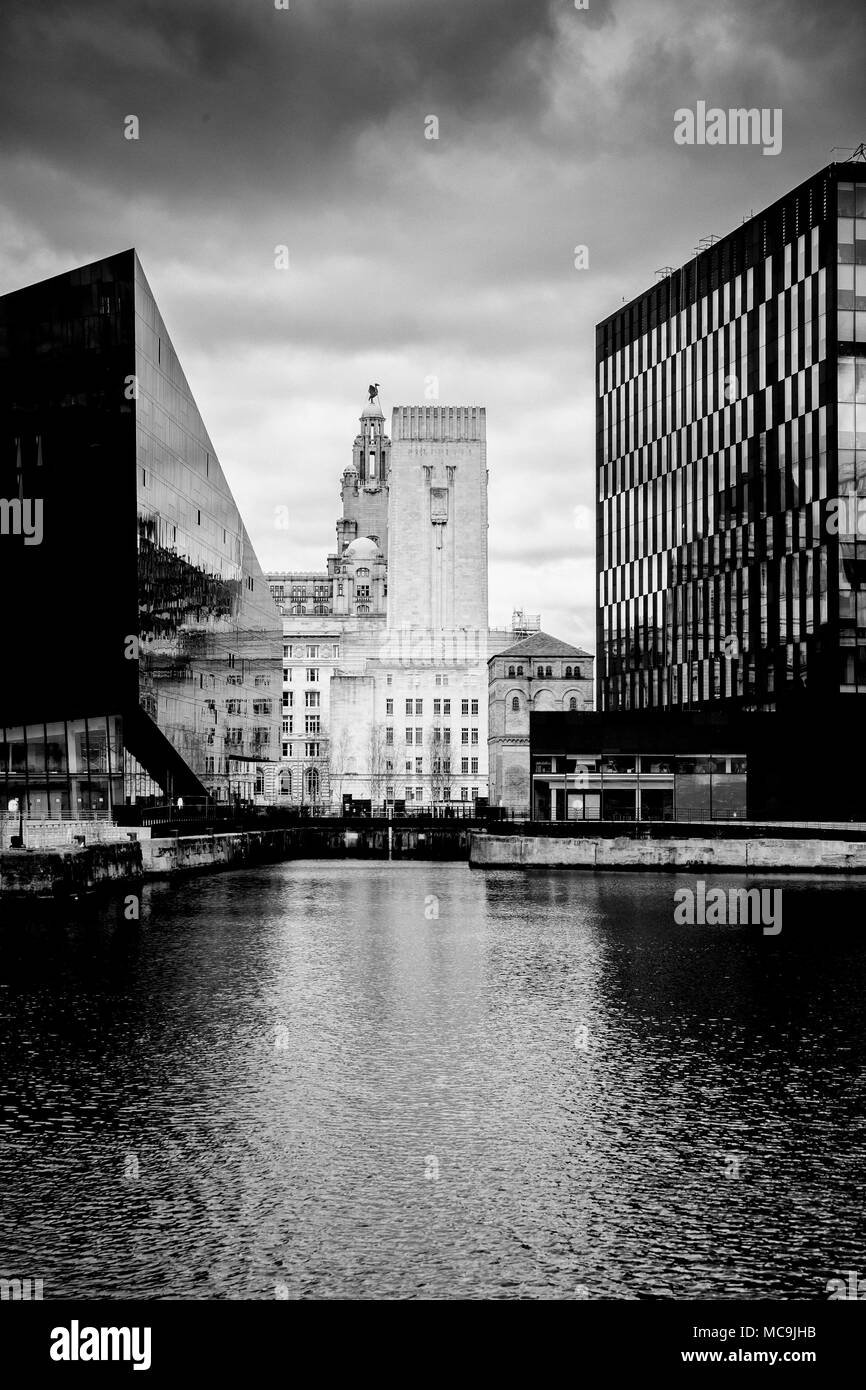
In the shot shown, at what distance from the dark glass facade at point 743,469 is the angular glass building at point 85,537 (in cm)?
3956

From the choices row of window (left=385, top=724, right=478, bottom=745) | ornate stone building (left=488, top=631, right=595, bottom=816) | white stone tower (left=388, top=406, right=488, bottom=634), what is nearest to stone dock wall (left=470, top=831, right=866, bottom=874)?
ornate stone building (left=488, top=631, right=595, bottom=816)

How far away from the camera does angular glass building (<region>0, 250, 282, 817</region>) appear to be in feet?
205

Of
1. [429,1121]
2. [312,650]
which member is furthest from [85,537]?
[312,650]

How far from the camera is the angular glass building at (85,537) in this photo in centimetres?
6244

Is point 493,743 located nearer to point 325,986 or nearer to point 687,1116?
point 325,986

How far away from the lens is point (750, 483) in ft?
302

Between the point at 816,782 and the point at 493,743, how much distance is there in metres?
65.0

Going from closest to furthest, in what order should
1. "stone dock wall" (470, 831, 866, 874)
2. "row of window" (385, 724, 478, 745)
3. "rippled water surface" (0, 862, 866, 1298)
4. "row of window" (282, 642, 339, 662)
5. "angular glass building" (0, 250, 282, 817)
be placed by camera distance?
"rippled water surface" (0, 862, 866, 1298) → "angular glass building" (0, 250, 282, 817) → "stone dock wall" (470, 831, 866, 874) → "row of window" (385, 724, 478, 745) → "row of window" (282, 642, 339, 662)

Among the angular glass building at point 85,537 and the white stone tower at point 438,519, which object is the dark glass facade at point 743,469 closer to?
the angular glass building at point 85,537

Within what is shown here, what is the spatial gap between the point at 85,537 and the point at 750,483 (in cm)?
4833

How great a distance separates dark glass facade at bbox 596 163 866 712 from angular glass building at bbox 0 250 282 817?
39.6 m

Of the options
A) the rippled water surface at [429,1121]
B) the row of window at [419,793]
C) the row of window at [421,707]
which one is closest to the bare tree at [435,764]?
the row of window at [419,793]

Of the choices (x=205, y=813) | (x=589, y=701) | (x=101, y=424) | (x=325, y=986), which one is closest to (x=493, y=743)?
(x=589, y=701)

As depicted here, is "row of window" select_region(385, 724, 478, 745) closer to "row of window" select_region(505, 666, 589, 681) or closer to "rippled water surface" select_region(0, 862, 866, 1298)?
"row of window" select_region(505, 666, 589, 681)
